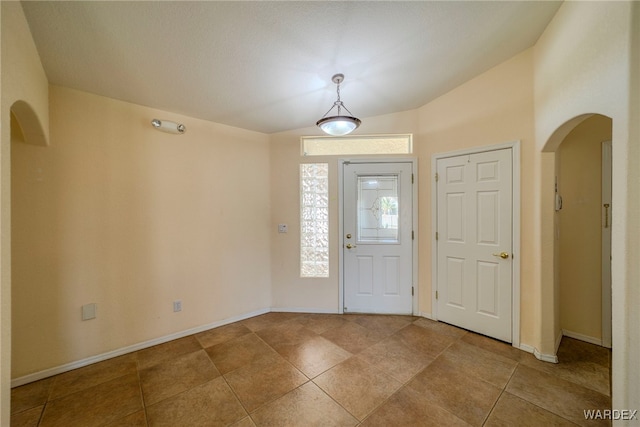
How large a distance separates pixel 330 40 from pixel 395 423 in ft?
8.59

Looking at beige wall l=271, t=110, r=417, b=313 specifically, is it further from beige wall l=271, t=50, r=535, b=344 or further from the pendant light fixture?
the pendant light fixture

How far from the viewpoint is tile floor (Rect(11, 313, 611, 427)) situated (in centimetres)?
158

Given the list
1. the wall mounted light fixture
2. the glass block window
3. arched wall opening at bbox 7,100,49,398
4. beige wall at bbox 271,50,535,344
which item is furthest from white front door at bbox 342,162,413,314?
arched wall opening at bbox 7,100,49,398

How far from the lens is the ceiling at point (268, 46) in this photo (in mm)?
1455

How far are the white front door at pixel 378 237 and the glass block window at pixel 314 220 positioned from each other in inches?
10.2

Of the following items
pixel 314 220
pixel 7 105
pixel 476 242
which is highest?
pixel 7 105

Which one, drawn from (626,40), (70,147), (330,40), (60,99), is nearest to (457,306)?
(626,40)

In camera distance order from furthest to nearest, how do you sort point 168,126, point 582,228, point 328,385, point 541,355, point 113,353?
point 168,126
point 582,228
point 113,353
point 541,355
point 328,385

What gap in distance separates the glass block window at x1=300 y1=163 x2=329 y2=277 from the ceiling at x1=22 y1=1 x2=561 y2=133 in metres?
0.93

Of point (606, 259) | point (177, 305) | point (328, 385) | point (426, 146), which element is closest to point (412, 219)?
point (426, 146)

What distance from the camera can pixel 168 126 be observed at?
8.27ft

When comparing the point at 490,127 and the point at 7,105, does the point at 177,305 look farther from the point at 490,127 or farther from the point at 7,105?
the point at 490,127

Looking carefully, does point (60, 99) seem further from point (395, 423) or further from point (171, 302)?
point (395, 423)

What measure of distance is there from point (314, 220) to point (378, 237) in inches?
34.7
